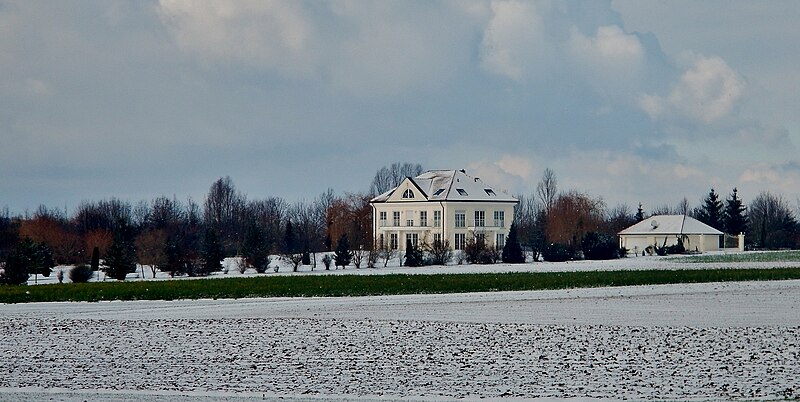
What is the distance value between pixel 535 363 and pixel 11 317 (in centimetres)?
1419

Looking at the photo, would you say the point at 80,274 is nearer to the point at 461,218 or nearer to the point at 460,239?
the point at 460,239

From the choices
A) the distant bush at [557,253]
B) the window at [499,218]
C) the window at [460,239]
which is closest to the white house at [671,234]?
the window at [499,218]

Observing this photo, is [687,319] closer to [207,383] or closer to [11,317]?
[207,383]

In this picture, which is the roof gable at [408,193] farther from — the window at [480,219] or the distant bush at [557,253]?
the distant bush at [557,253]

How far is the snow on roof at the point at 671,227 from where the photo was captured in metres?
83.0

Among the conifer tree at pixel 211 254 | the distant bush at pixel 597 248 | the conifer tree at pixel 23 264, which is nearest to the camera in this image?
the conifer tree at pixel 23 264

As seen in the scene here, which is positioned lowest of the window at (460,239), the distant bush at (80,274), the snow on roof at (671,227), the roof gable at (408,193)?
the distant bush at (80,274)

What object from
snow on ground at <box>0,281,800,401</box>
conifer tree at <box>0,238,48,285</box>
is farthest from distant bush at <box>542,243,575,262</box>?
snow on ground at <box>0,281,800,401</box>

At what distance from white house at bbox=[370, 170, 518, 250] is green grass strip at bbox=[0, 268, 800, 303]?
3484cm

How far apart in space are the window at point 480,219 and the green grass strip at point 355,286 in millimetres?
35589

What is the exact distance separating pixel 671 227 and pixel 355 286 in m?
55.1

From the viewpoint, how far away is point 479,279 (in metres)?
38.2

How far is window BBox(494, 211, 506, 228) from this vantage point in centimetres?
7856

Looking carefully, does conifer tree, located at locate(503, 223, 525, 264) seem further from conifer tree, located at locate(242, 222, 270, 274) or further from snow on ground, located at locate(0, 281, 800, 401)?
snow on ground, located at locate(0, 281, 800, 401)
